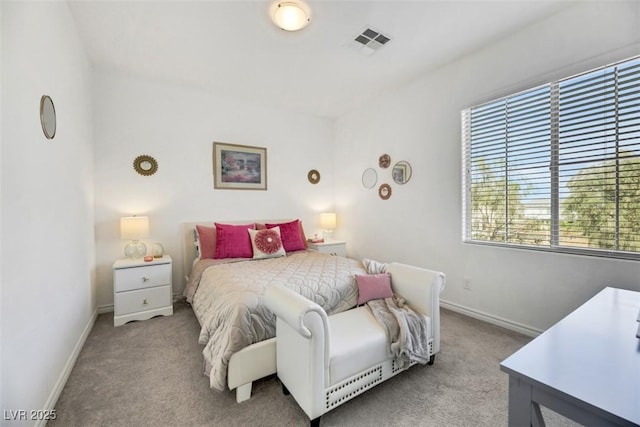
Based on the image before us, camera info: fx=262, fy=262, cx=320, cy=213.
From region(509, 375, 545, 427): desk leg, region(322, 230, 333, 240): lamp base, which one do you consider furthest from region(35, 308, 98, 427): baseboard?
region(322, 230, 333, 240): lamp base

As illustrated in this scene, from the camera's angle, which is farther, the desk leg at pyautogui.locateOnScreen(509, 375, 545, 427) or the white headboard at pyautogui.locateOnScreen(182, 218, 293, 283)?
the white headboard at pyautogui.locateOnScreen(182, 218, 293, 283)

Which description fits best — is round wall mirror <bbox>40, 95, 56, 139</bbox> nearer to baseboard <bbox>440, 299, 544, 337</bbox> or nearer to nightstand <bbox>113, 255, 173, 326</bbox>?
nightstand <bbox>113, 255, 173, 326</bbox>

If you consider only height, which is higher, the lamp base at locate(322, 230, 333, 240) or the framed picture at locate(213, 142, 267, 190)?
the framed picture at locate(213, 142, 267, 190)

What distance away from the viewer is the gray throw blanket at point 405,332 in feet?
5.36

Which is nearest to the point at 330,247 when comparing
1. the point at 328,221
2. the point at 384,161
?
the point at 328,221

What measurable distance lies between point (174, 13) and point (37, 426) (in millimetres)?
2781

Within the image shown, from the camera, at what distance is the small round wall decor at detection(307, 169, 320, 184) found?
439 centimetres

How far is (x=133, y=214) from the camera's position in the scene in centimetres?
308

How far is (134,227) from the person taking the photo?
2816 millimetres

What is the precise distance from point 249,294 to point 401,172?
2.51 metres

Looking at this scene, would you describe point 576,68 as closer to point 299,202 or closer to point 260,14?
point 260,14

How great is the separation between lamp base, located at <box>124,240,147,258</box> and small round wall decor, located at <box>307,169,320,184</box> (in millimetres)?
2506

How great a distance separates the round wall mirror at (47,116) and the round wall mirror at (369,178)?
330 cm

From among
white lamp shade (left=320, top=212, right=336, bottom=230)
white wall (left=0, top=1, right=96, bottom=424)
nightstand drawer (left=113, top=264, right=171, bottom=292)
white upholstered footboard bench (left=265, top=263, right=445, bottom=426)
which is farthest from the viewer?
white lamp shade (left=320, top=212, right=336, bottom=230)
